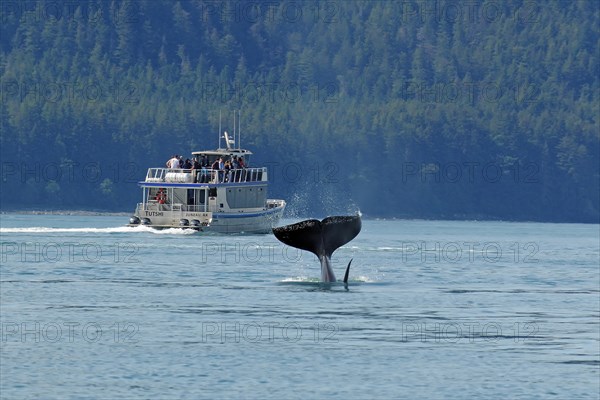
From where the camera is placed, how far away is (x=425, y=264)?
8550cm

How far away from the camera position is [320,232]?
Result: 5475cm

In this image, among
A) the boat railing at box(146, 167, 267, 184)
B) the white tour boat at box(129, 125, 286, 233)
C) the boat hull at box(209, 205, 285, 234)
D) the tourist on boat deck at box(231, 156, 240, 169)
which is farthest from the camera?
the tourist on boat deck at box(231, 156, 240, 169)

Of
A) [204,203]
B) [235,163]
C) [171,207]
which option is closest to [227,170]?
[235,163]

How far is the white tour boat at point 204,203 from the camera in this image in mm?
118812

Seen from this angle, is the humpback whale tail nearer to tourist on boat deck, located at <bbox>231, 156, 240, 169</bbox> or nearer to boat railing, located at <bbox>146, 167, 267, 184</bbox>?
boat railing, located at <bbox>146, 167, 267, 184</bbox>

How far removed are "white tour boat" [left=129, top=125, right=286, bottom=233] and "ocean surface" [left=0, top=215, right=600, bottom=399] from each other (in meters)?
35.3

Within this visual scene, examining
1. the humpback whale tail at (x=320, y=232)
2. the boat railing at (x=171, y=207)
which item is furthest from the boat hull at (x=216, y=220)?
the humpback whale tail at (x=320, y=232)

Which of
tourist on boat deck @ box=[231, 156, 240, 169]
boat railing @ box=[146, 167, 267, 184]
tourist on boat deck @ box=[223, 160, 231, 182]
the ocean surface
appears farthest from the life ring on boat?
the ocean surface

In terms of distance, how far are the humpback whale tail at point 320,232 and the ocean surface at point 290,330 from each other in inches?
82.9

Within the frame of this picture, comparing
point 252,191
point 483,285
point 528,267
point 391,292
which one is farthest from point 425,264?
point 252,191

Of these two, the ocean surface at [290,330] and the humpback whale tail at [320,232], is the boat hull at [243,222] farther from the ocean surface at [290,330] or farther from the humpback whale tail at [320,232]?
the humpback whale tail at [320,232]

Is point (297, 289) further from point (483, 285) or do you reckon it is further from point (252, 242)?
point (252, 242)

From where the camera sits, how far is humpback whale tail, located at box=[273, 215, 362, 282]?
53.8 meters

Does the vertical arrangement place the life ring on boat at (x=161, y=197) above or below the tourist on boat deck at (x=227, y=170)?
below
